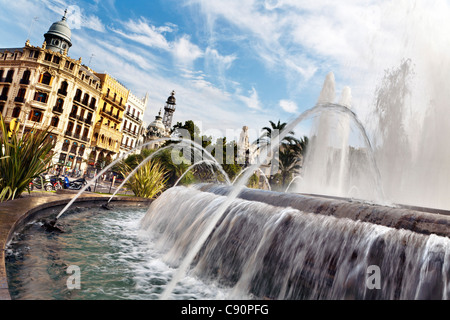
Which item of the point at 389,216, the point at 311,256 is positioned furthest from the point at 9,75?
the point at 389,216

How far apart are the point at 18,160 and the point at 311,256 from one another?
7.48 meters

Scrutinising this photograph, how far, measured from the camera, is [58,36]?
1925 inches

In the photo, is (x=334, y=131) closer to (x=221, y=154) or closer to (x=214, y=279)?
(x=221, y=154)

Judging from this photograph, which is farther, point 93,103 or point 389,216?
point 93,103

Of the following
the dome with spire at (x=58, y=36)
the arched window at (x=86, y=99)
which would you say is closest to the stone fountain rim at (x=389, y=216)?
the arched window at (x=86, y=99)

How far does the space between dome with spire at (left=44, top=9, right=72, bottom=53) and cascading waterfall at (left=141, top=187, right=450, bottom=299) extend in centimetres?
5663

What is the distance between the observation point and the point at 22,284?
11.1ft

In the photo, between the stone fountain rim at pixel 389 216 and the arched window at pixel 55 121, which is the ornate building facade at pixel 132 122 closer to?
the arched window at pixel 55 121

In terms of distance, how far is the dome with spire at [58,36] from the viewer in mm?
48688

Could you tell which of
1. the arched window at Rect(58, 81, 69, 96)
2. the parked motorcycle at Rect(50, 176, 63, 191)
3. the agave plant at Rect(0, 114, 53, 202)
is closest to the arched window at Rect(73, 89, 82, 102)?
the arched window at Rect(58, 81, 69, 96)

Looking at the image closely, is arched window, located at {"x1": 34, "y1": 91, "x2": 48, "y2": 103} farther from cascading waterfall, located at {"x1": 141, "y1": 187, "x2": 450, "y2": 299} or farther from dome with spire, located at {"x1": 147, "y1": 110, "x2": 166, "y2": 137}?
cascading waterfall, located at {"x1": 141, "y1": 187, "x2": 450, "y2": 299}

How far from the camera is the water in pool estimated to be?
358 centimetres

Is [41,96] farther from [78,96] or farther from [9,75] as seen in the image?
[78,96]

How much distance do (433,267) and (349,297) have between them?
1027 mm
